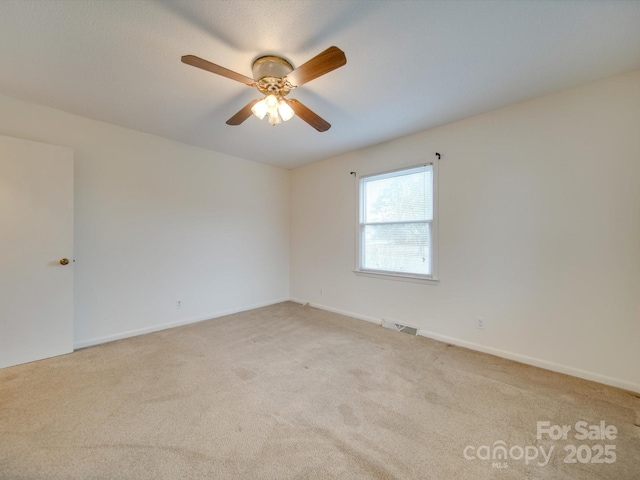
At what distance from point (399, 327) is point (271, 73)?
10.5 feet

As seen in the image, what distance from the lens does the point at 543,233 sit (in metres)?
2.43

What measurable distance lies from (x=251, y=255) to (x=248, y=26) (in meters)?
3.34

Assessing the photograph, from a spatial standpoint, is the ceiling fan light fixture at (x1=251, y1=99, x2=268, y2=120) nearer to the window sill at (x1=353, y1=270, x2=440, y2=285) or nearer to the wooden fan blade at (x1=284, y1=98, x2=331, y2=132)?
the wooden fan blade at (x1=284, y1=98, x2=331, y2=132)

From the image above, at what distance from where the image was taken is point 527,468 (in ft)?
4.48

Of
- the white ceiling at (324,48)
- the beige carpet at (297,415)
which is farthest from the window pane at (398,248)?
the white ceiling at (324,48)

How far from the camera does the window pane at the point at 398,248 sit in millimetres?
3252

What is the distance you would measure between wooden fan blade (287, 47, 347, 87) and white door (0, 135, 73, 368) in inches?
104

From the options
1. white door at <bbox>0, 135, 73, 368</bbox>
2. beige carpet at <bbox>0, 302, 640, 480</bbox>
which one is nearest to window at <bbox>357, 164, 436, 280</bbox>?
beige carpet at <bbox>0, 302, 640, 480</bbox>

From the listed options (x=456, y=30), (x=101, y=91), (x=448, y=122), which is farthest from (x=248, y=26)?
→ (x=448, y=122)

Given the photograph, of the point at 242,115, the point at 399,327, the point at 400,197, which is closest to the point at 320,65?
the point at 242,115

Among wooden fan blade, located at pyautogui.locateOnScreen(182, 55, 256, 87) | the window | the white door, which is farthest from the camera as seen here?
the window

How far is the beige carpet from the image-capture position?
1.36 metres

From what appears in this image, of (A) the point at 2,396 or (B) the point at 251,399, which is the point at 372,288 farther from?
(A) the point at 2,396

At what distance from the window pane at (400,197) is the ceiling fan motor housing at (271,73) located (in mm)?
2077
